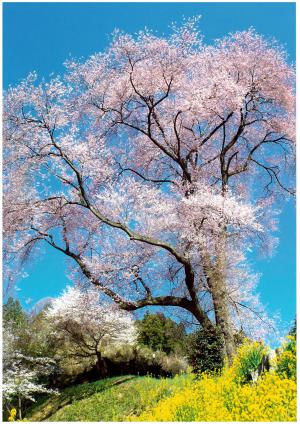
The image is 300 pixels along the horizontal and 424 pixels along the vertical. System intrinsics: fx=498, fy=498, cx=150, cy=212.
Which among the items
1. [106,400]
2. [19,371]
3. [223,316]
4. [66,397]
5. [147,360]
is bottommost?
[106,400]

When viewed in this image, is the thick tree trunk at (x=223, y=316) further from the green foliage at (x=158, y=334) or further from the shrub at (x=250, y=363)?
the green foliage at (x=158, y=334)

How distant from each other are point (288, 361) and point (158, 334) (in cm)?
1284

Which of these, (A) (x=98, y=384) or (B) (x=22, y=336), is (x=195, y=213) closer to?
(A) (x=98, y=384)

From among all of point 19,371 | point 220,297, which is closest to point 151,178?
point 220,297

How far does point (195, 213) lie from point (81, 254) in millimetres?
3506

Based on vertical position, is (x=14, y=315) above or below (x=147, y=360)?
above

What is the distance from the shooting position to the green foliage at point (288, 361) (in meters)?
8.41

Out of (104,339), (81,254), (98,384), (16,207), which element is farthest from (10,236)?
(104,339)

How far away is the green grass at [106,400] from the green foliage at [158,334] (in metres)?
2.88

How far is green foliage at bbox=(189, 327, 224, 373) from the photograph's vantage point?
477 inches

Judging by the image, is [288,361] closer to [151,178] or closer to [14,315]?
[151,178]

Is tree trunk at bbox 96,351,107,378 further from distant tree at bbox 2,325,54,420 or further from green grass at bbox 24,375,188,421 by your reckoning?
distant tree at bbox 2,325,54,420

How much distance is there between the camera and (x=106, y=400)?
631 inches

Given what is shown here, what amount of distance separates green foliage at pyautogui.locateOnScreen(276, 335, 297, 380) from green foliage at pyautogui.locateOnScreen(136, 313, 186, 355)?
1167cm
